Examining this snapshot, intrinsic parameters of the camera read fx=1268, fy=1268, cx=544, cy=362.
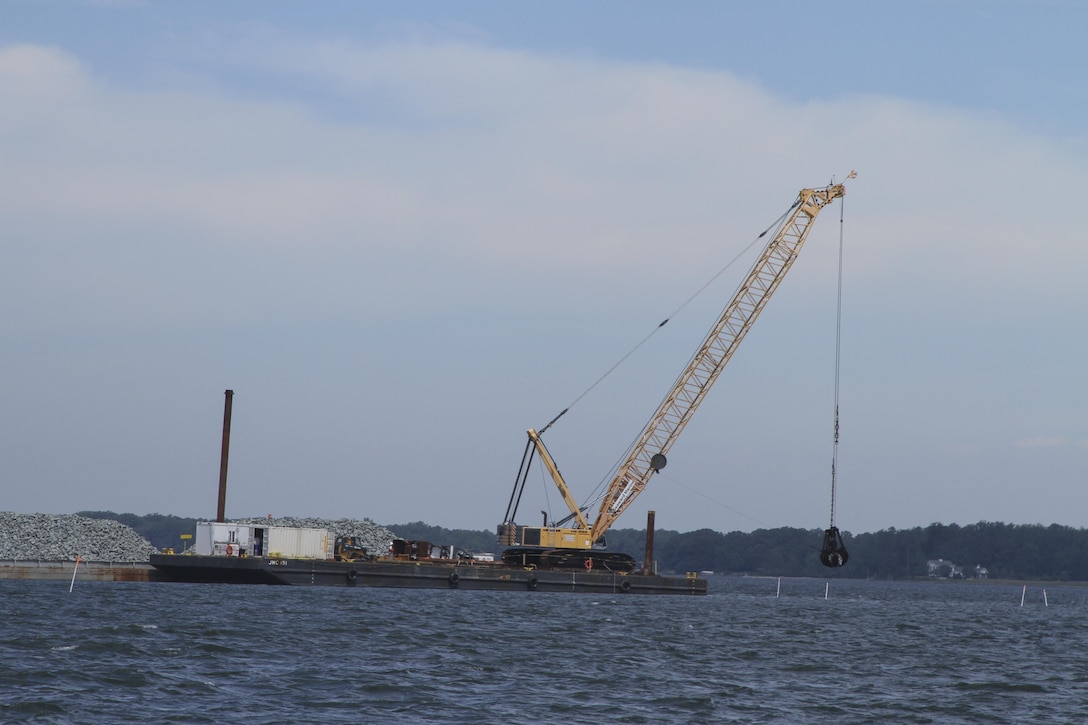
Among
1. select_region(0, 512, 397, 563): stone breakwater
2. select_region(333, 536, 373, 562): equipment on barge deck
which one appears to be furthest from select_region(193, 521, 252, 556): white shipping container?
select_region(0, 512, 397, 563): stone breakwater

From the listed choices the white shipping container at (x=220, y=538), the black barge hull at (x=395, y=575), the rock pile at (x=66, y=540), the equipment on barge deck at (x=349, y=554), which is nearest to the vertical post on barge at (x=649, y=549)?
the black barge hull at (x=395, y=575)

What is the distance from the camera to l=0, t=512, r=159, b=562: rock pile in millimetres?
102562

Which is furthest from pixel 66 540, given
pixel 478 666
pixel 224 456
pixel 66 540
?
pixel 478 666

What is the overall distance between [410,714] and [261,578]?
162 feet

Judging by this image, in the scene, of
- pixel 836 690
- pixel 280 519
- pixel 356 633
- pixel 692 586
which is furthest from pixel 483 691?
pixel 280 519

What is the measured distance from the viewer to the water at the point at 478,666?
32.0 meters

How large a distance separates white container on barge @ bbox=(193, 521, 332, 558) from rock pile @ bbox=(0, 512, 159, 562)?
2156 cm

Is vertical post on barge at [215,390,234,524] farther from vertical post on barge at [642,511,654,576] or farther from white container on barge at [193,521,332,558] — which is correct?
vertical post on barge at [642,511,654,576]

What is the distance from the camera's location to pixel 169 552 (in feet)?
270

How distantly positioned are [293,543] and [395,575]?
280 inches

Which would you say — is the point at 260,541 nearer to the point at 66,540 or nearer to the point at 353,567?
the point at 353,567

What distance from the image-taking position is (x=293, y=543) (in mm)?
83750

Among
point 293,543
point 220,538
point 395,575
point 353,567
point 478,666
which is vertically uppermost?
point 220,538

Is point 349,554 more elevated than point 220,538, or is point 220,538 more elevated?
point 220,538
